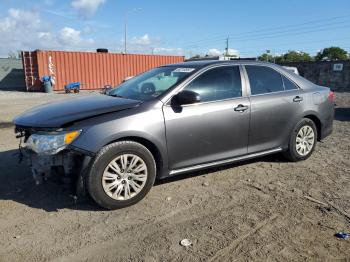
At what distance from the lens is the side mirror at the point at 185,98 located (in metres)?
4.36

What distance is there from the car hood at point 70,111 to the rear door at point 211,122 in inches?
24.4

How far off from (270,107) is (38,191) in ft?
11.1

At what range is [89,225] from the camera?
371 cm

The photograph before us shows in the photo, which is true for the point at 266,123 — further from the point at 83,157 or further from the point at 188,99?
the point at 83,157

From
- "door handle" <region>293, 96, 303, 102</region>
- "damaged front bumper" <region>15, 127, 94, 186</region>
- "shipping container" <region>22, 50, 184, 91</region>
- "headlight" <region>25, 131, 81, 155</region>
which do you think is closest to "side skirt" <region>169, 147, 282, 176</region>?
"door handle" <region>293, 96, 303, 102</region>

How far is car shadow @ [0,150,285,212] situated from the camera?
4168 millimetres

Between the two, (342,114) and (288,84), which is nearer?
(288,84)

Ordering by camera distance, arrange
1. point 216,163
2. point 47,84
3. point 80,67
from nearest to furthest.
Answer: point 216,163
point 47,84
point 80,67

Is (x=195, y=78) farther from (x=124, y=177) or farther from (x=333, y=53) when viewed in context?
(x=333, y=53)

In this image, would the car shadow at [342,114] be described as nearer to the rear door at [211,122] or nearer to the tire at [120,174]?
the rear door at [211,122]

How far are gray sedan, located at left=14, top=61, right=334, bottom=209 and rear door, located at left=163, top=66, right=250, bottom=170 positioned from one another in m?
0.01

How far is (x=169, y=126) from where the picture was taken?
434 centimetres

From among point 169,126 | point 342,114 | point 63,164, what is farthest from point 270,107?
point 342,114

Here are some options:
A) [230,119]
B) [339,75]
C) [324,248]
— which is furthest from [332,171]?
[339,75]
